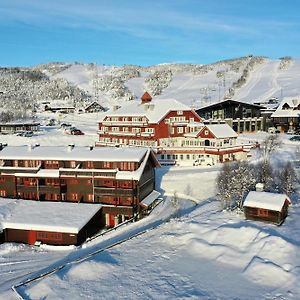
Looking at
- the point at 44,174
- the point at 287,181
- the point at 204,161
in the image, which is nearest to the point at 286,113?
the point at 204,161

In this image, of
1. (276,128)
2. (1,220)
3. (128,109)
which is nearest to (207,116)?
(276,128)

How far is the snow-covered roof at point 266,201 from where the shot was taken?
31.2m

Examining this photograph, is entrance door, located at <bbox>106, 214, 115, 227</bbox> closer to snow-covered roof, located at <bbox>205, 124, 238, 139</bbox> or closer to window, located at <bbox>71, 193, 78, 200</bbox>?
window, located at <bbox>71, 193, 78, 200</bbox>

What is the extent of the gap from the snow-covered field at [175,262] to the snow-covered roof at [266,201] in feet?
4.88

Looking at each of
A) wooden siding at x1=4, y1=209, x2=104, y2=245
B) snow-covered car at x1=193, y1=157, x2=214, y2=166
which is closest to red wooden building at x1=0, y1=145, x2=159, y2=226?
wooden siding at x1=4, y1=209, x2=104, y2=245

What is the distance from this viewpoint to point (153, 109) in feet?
212

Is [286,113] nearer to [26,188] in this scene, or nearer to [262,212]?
[262,212]

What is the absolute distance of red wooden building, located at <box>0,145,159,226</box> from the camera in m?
38.9

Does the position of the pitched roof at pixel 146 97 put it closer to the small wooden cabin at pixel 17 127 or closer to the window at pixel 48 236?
the small wooden cabin at pixel 17 127

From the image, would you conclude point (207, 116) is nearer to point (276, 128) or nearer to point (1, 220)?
point (276, 128)

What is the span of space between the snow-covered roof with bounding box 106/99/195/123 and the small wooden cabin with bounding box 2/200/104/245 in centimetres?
2650

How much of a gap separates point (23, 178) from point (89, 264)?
19.7 m

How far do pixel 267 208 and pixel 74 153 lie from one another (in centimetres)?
2029

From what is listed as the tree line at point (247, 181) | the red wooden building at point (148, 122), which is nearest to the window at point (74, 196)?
the tree line at point (247, 181)
